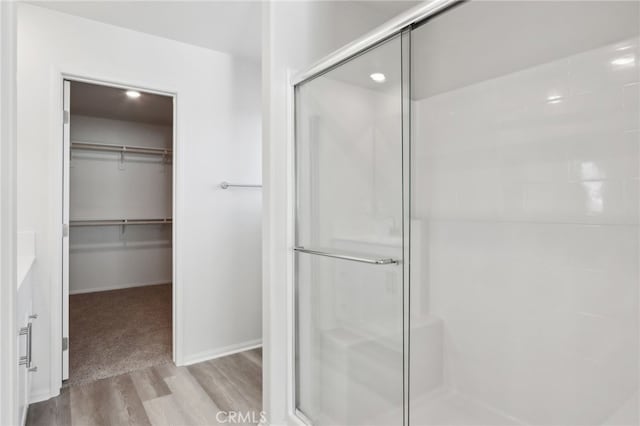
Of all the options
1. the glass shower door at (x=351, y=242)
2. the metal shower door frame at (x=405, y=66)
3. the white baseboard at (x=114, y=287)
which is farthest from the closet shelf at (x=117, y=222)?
the metal shower door frame at (x=405, y=66)

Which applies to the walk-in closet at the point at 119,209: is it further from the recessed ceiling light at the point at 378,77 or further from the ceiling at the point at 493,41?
the recessed ceiling light at the point at 378,77

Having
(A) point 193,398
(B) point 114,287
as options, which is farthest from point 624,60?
(B) point 114,287

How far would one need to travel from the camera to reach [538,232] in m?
1.91

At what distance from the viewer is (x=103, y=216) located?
16.6ft

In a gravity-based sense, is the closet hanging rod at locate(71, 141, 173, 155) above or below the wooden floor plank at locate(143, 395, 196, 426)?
above

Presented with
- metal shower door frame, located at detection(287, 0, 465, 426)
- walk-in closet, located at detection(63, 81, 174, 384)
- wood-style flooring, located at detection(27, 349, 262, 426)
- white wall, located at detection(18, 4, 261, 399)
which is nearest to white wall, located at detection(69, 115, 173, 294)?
walk-in closet, located at detection(63, 81, 174, 384)

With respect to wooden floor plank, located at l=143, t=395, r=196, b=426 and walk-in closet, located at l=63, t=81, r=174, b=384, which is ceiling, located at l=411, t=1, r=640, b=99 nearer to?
wooden floor plank, located at l=143, t=395, r=196, b=426

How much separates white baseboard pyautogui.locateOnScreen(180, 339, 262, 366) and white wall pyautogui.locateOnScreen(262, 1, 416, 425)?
106cm

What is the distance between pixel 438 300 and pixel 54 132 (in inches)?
102

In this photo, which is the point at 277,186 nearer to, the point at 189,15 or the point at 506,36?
the point at 189,15

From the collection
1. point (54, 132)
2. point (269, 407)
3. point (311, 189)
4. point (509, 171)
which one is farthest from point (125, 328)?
point (509, 171)

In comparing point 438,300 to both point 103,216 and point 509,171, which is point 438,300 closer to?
point 509,171

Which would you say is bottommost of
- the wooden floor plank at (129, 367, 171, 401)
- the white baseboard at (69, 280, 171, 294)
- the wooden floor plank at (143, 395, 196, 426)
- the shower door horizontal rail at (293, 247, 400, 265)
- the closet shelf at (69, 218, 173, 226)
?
the wooden floor plank at (143, 395, 196, 426)

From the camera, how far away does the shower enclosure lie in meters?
1.54
